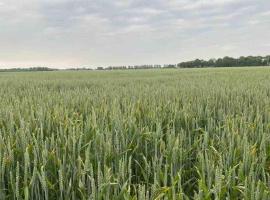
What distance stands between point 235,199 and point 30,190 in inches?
40.5

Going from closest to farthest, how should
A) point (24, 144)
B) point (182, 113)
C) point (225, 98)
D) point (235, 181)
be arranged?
point (235, 181) → point (24, 144) → point (182, 113) → point (225, 98)

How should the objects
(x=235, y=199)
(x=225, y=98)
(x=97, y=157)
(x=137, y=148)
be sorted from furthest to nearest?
(x=225, y=98) < (x=137, y=148) < (x=97, y=157) < (x=235, y=199)

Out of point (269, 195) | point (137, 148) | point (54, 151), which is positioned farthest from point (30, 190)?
point (269, 195)

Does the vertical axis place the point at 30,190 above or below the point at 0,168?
below

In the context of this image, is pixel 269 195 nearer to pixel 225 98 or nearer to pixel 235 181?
pixel 235 181

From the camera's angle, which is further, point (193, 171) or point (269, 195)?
point (193, 171)

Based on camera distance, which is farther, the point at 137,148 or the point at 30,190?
the point at 137,148

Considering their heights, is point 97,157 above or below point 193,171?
above

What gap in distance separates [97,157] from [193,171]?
2.15 feet

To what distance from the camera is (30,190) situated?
1.73 metres

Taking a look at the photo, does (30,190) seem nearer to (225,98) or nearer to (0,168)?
(0,168)

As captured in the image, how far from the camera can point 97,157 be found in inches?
79.7

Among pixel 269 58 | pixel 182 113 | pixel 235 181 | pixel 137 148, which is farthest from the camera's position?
pixel 269 58

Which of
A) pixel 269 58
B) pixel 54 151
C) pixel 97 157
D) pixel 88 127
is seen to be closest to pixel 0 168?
pixel 54 151
